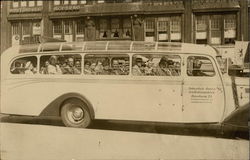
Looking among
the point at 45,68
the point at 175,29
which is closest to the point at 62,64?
the point at 45,68

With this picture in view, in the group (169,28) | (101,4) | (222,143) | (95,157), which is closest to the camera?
(222,143)

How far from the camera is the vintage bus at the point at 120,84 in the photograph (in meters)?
3.38

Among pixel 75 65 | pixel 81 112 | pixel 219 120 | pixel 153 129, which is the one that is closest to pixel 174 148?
pixel 153 129

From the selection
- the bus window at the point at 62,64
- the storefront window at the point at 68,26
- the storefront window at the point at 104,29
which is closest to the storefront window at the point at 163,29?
the storefront window at the point at 104,29

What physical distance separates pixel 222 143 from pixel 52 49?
226 centimetres

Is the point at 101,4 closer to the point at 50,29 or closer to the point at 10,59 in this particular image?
the point at 50,29

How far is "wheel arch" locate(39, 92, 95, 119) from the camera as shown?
12.1 feet

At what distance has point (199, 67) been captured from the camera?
3.52 meters

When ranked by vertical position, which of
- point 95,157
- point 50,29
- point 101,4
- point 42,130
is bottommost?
point 95,157

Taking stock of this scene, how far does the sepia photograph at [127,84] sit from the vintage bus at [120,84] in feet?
0.04

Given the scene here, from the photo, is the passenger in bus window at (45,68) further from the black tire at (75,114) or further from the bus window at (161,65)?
the bus window at (161,65)

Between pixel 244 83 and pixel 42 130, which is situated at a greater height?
pixel 244 83

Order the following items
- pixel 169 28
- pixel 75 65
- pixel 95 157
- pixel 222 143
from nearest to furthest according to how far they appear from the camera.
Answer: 1. pixel 222 143
2. pixel 95 157
3. pixel 75 65
4. pixel 169 28

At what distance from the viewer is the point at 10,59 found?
3.96 m
